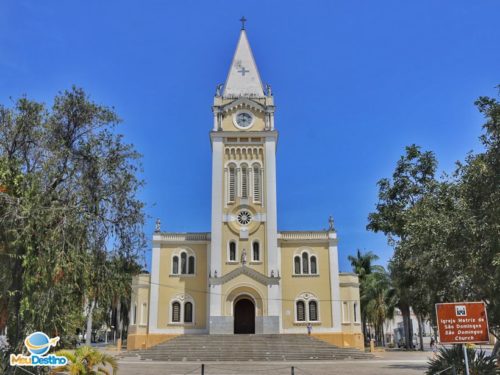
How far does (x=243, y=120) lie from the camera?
42156 millimetres

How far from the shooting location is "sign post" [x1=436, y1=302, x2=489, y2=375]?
12820mm

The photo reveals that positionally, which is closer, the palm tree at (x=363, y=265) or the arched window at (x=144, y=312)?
the arched window at (x=144, y=312)

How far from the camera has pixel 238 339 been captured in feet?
116

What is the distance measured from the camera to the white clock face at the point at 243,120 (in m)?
42.0

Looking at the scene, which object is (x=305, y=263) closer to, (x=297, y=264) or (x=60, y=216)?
(x=297, y=264)

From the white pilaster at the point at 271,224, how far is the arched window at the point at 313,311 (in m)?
A: 2.70

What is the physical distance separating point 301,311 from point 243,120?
16.1m

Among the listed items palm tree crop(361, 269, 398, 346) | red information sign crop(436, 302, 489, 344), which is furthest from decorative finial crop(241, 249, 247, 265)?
red information sign crop(436, 302, 489, 344)

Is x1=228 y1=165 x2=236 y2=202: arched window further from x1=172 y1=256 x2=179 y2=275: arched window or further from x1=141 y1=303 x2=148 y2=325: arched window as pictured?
x1=141 y1=303 x2=148 y2=325: arched window

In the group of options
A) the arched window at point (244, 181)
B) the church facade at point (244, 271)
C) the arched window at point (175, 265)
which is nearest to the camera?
the church facade at point (244, 271)

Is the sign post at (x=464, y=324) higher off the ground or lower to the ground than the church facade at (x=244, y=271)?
lower

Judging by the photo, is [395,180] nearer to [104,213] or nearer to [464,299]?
[464,299]

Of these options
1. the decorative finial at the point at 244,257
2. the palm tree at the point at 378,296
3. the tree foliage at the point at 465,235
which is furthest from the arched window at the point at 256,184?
the tree foliage at the point at 465,235

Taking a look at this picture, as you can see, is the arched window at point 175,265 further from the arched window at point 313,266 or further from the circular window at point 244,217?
the arched window at point 313,266
